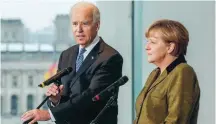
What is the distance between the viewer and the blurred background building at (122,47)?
11.3 ft

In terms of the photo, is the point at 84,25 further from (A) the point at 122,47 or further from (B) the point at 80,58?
(A) the point at 122,47

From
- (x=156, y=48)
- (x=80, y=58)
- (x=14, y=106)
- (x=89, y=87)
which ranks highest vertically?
(x=156, y=48)

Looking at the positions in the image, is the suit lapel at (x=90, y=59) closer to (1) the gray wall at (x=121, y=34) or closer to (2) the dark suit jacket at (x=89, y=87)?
(2) the dark suit jacket at (x=89, y=87)

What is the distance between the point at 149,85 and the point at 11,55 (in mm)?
1634

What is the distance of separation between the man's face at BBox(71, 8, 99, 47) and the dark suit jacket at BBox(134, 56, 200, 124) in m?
0.50

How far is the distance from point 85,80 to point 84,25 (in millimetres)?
278

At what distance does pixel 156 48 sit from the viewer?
2.10 meters

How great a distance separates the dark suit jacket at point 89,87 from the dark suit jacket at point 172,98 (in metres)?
0.33

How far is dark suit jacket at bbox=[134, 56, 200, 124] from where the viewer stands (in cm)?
197

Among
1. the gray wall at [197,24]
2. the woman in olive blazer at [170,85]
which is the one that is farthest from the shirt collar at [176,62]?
the gray wall at [197,24]

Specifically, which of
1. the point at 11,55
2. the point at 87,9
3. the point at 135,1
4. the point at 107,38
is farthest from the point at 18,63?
the point at 87,9

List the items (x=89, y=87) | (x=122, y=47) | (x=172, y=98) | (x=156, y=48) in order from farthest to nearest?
(x=122, y=47)
(x=89, y=87)
(x=156, y=48)
(x=172, y=98)

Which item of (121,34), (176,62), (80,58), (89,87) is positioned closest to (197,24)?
(121,34)

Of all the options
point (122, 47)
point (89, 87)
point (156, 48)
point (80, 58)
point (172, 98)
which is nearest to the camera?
point (172, 98)
